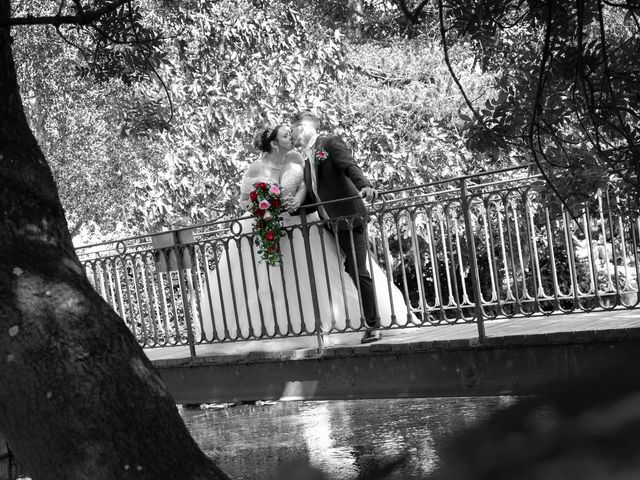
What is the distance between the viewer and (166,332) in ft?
31.3

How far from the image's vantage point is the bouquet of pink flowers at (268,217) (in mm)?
8281

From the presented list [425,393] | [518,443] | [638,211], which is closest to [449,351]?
[425,393]

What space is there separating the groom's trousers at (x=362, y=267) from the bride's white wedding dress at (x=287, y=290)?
0.11 meters

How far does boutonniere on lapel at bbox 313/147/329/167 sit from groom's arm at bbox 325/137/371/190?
0.11 ft

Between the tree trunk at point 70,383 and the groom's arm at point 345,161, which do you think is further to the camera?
the groom's arm at point 345,161

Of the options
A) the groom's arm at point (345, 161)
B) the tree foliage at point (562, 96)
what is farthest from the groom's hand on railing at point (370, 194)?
the tree foliage at point (562, 96)

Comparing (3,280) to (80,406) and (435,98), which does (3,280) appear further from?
(435,98)

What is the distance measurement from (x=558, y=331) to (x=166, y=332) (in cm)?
431

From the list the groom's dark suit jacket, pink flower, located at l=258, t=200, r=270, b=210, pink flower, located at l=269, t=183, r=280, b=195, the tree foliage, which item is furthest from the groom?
the tree foliage

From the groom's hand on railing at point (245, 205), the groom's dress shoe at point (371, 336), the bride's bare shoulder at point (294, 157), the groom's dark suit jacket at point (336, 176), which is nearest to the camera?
the groom's dress shoe at point (371, 336)

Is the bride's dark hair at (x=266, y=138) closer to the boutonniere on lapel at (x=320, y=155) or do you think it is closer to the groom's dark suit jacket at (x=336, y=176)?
the groom's dark suit jacket at (x=336, y=176)

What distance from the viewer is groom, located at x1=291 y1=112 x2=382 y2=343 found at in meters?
7.94

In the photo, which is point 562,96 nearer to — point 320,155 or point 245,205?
point 320,155

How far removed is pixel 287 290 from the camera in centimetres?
880
